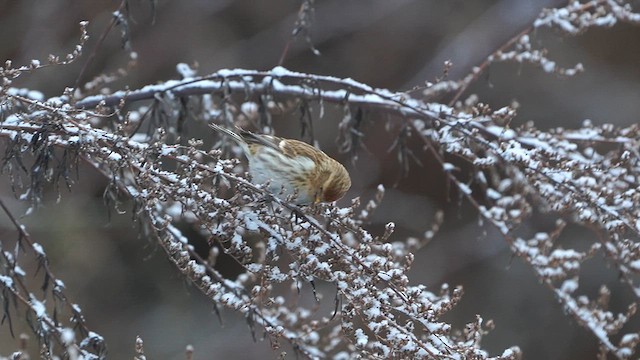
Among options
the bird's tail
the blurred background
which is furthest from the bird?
the blurred background

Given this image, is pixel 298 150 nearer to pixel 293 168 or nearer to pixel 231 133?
pixel 293 168

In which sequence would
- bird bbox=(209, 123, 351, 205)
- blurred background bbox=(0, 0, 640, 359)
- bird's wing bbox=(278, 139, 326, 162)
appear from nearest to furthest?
bird bbox=(209, 123, 351, 205) → bird's wing bbox=(278, 139, 326, 162) → blurred background bbox=(0, 0, 640, 359)

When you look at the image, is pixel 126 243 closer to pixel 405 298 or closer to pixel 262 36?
Result: pixel 262 36

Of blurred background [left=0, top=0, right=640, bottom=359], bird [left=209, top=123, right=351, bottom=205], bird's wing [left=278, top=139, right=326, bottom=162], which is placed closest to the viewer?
bird [left=209, top=123, right=351, bottom=205]

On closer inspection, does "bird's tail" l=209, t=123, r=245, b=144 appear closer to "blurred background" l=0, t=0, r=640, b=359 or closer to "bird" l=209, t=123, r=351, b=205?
"bird" l=209, t=123, r=351, b=205

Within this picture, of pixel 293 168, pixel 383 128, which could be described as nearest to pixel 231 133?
pixel 293 168

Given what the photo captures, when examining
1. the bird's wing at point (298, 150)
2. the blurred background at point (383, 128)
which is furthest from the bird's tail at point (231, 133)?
the blurred background at point (383, 128)

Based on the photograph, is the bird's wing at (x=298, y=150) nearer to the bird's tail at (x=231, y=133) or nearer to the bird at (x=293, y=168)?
the bird at (x=293, y=168)

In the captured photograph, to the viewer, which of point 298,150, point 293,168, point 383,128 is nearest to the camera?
point 293,168
